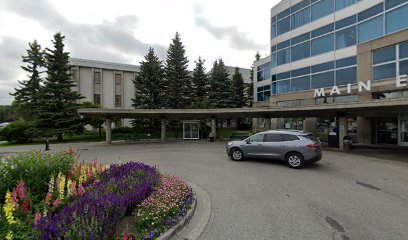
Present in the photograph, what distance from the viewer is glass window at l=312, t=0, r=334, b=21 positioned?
23969 mm

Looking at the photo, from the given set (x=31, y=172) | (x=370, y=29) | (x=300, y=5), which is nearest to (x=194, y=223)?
(x=31, y=172)

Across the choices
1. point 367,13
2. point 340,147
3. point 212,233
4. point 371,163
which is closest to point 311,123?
point 340,147

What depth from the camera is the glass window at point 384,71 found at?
59.2 feet

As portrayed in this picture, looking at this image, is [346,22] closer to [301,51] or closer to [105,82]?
[301,51]

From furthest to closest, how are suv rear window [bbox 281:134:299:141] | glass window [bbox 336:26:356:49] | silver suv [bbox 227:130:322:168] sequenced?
glass window [bbox 336:26:356:49] → suv rear window [bbox 281:134:299:141] → silver suv [bbox 227:130:322:168]

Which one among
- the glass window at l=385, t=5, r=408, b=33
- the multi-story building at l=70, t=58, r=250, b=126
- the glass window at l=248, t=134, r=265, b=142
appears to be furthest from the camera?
the multi-story building at l=70, t=58, r=250, b=126

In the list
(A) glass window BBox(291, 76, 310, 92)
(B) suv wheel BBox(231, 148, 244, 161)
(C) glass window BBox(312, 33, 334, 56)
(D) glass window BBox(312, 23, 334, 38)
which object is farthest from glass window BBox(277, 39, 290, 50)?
(B) suv wheel BBox(231, 148, 244, 161)

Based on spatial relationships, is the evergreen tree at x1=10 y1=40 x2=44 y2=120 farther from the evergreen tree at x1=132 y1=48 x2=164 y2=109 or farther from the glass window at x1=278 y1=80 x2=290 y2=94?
the glass window at x1=278 y1=80 x2=290 y2=94

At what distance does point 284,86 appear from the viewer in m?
29.0

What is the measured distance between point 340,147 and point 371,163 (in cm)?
606

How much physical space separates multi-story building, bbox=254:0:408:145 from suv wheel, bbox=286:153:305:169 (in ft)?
25.9

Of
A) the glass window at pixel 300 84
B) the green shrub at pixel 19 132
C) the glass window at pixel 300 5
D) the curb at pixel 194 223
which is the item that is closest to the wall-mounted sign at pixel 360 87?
the glass window at pixel 300 84

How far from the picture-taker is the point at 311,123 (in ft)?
84.0

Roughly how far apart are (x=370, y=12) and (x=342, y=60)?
→ 4903mm
